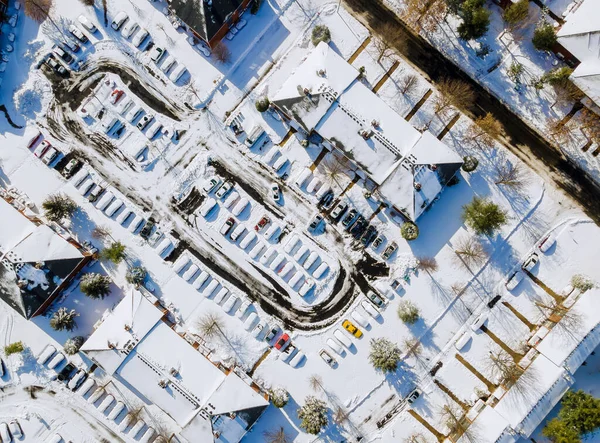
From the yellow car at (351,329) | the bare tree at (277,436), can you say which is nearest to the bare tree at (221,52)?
the yellow car at (351,329)

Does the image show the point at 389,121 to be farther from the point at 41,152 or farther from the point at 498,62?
the point at 41,152

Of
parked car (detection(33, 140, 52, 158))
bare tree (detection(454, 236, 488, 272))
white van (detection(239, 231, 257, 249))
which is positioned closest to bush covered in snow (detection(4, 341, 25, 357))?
parked car (detection(33, 140, 52, 158))

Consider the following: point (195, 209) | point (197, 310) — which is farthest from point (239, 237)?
point (197, 310)

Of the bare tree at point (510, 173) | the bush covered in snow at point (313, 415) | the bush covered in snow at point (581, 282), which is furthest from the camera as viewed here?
the bare tree at point (510, 173)

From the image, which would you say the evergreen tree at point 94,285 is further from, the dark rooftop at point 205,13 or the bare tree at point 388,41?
the bare tree at point 388,41

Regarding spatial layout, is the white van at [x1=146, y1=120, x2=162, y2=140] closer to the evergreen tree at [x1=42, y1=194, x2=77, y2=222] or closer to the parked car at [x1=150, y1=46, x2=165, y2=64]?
the parked car at [x1=150, y1=46, x2=165, y2=64]
